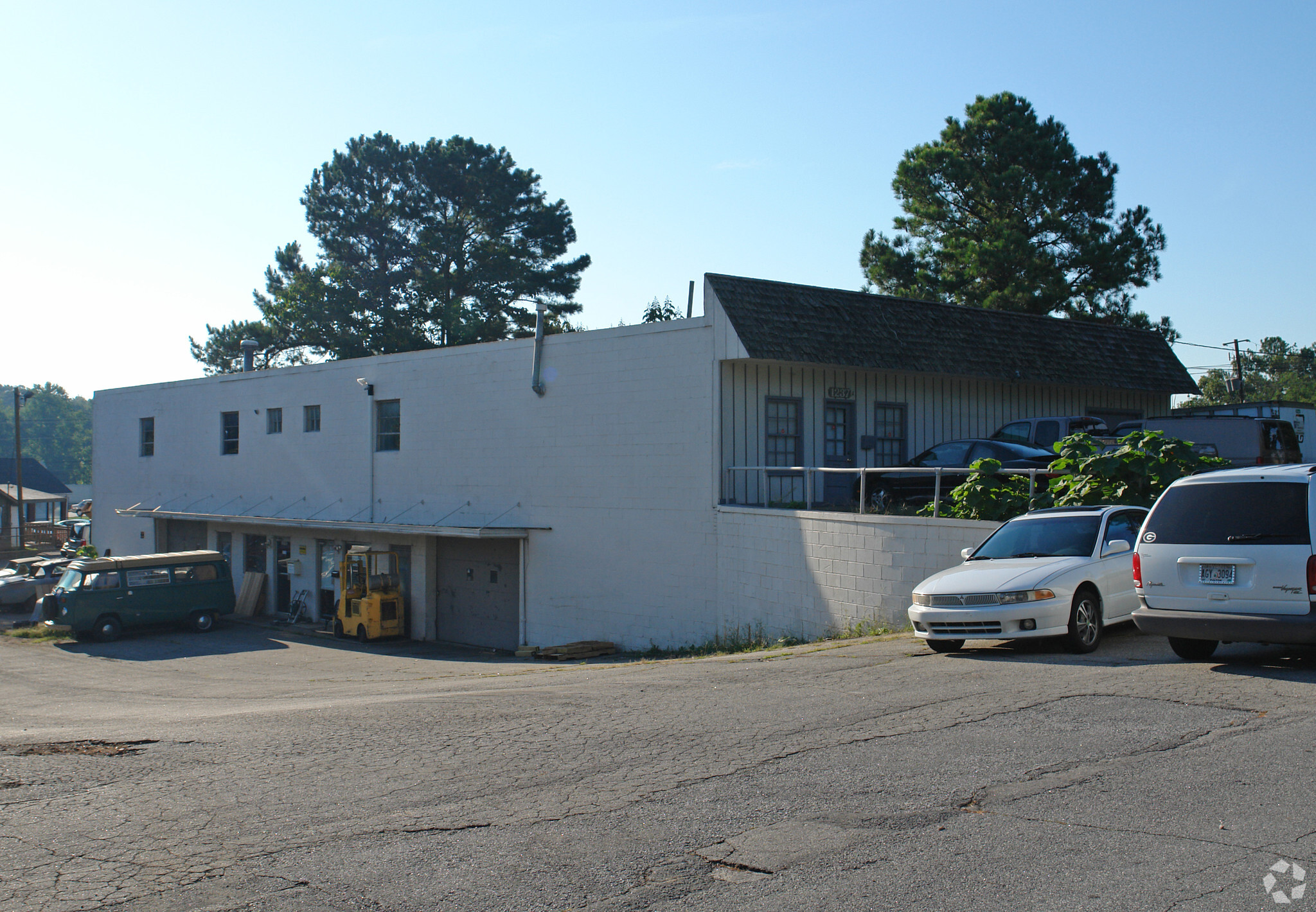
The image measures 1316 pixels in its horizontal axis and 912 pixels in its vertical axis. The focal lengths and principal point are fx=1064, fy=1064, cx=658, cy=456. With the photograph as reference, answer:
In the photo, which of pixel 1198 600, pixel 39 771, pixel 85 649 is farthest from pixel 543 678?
pixel 85 649

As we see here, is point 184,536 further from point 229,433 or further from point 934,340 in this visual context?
point 934,340

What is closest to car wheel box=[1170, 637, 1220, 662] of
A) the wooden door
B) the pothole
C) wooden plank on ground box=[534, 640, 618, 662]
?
the pothole

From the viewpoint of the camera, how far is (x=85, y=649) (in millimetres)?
25453

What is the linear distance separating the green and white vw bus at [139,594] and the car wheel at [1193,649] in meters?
25.0

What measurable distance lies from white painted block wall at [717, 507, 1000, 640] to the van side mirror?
103 inches

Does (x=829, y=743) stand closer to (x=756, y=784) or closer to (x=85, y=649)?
(x=756, y=784)

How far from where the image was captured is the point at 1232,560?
29.8ft

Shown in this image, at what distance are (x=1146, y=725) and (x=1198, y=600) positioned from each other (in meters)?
2.34

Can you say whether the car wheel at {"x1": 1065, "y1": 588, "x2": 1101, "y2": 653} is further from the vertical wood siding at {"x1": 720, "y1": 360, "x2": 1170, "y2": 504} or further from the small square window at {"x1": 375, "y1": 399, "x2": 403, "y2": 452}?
the small square window at {"x1": 375, "y1": 399, "x2": 403, "y2": 452}

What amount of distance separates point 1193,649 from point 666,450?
12.0 meters

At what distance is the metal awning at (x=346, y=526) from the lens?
23.3m

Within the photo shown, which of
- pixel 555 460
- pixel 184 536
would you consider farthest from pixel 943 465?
pixel 184 536

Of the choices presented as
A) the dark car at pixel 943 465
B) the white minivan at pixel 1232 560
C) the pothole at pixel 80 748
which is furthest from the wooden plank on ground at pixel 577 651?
the white minivan at pixel 1232 560

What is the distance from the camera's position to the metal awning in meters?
23.3
